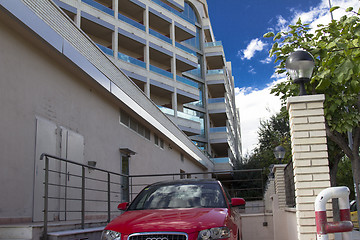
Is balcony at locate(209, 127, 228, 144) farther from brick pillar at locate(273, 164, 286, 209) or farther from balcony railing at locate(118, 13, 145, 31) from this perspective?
brick pillar at locate(273, 164, 286, 209)

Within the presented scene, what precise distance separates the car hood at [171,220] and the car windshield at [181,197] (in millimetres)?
361

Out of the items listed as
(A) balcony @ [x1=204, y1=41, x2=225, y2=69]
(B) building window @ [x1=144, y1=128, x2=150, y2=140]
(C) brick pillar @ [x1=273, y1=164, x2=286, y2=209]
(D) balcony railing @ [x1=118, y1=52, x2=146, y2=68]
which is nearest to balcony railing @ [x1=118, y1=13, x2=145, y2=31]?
(D) balcony railing @ [x1=118, y1=52, x2=146, y2=68]

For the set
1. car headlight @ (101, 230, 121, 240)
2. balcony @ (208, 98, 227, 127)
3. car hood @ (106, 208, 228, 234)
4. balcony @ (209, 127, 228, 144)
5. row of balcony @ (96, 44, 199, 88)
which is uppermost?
row of balcony @ (96, 44, 199, 88)

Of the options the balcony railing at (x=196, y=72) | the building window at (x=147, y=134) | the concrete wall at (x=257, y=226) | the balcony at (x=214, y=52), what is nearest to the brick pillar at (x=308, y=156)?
the concrete wall at (x=257, y=226)

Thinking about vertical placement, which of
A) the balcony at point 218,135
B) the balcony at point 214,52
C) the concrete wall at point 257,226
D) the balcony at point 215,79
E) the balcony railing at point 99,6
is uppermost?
the balcony at point 214,52

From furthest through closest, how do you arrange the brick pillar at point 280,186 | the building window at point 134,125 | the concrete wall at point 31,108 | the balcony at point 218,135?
the balcony at point 218,135 < the building window at point 134,125 < the brick pillar at point 280,186 < the concrete wall at point 31,108

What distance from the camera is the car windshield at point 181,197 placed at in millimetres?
6594

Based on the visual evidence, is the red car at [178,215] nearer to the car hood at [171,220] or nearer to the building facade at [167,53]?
the car hood at [171,220]

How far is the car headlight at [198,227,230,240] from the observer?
209 inches

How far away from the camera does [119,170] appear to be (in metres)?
14.4

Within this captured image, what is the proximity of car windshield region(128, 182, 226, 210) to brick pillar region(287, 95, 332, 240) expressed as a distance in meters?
1.44

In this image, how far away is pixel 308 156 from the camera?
22.7ft

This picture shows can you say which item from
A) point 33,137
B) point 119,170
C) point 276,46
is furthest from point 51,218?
point 276,46

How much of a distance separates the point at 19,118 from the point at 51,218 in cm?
265
